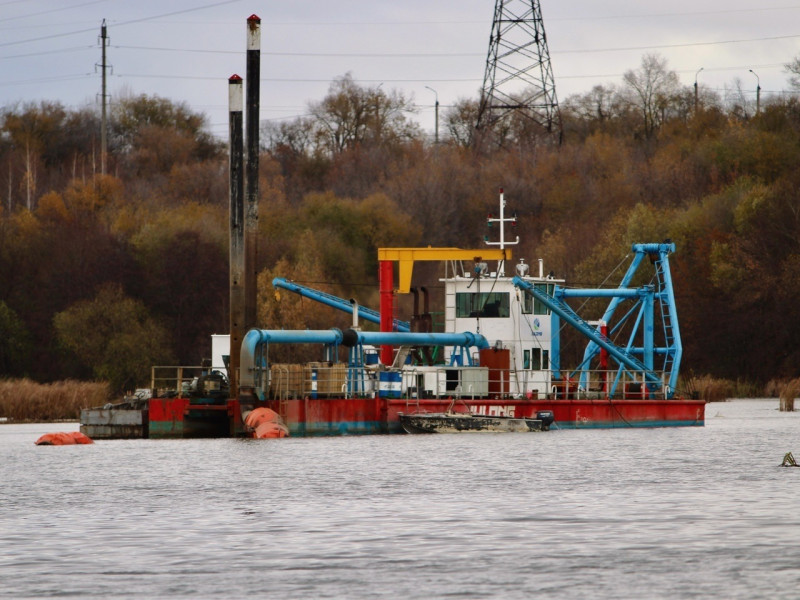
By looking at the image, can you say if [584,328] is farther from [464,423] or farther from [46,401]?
[46,401]

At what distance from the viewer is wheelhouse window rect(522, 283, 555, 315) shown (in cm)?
4882

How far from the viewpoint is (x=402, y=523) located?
22.5 metres

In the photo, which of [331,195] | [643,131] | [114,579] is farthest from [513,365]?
[643,131]

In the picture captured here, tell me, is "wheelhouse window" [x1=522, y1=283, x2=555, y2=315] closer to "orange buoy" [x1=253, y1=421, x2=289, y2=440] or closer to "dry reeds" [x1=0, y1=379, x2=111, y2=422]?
"orange buoy" [x1=253, y1=421, x2=289, y2=440]

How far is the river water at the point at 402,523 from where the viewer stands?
17.1 meters

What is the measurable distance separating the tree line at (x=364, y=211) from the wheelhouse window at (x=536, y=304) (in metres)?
29.6

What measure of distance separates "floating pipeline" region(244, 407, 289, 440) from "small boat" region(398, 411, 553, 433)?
3.86 meters

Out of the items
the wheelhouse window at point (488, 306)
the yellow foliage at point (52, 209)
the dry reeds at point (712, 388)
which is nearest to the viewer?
the wheelhouse window at point (488, 306)

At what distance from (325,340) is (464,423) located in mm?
4687

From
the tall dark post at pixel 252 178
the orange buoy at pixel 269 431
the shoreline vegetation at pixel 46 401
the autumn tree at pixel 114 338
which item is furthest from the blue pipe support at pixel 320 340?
the autumn tree at pixel 114 338

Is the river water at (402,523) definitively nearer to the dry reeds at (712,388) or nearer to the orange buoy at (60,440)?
the orange buoy at (60,440)

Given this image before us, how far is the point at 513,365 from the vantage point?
160 ft

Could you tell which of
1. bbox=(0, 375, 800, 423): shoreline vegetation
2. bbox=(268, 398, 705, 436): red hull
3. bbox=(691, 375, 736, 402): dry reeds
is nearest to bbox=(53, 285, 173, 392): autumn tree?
bbox=(0, 375, 800, 423): shoreline vegetation

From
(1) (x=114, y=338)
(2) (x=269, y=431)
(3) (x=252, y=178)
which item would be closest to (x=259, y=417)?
(2) (x=269, y=431)
